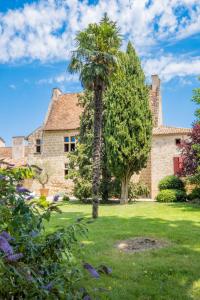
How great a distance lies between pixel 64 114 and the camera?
31.5 metres

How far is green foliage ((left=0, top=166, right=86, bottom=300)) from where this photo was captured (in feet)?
8.08

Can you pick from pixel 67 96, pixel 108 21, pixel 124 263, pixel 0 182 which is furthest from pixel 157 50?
pixel 67 96

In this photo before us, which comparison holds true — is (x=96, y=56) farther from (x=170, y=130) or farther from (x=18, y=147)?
(x=18, y=147)

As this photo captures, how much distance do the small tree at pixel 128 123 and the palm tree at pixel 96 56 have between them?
7.18 metres

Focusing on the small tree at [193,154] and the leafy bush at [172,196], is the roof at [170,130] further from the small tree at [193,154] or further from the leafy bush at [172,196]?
the leafy bush at [172,196]

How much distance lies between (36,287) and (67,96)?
31.6 metres

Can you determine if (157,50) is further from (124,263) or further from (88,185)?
(88,185)

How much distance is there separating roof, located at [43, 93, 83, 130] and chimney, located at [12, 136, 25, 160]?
9.44 metres

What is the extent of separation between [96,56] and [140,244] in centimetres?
784

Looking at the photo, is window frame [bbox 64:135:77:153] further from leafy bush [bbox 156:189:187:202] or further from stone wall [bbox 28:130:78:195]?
leafy bush [bbox 156:189:187:202]

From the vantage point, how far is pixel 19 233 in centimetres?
282

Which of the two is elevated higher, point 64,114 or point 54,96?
point 54,96

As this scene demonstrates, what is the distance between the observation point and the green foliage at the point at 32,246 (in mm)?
2463

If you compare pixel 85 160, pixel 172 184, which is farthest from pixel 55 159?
pixel 172 184
